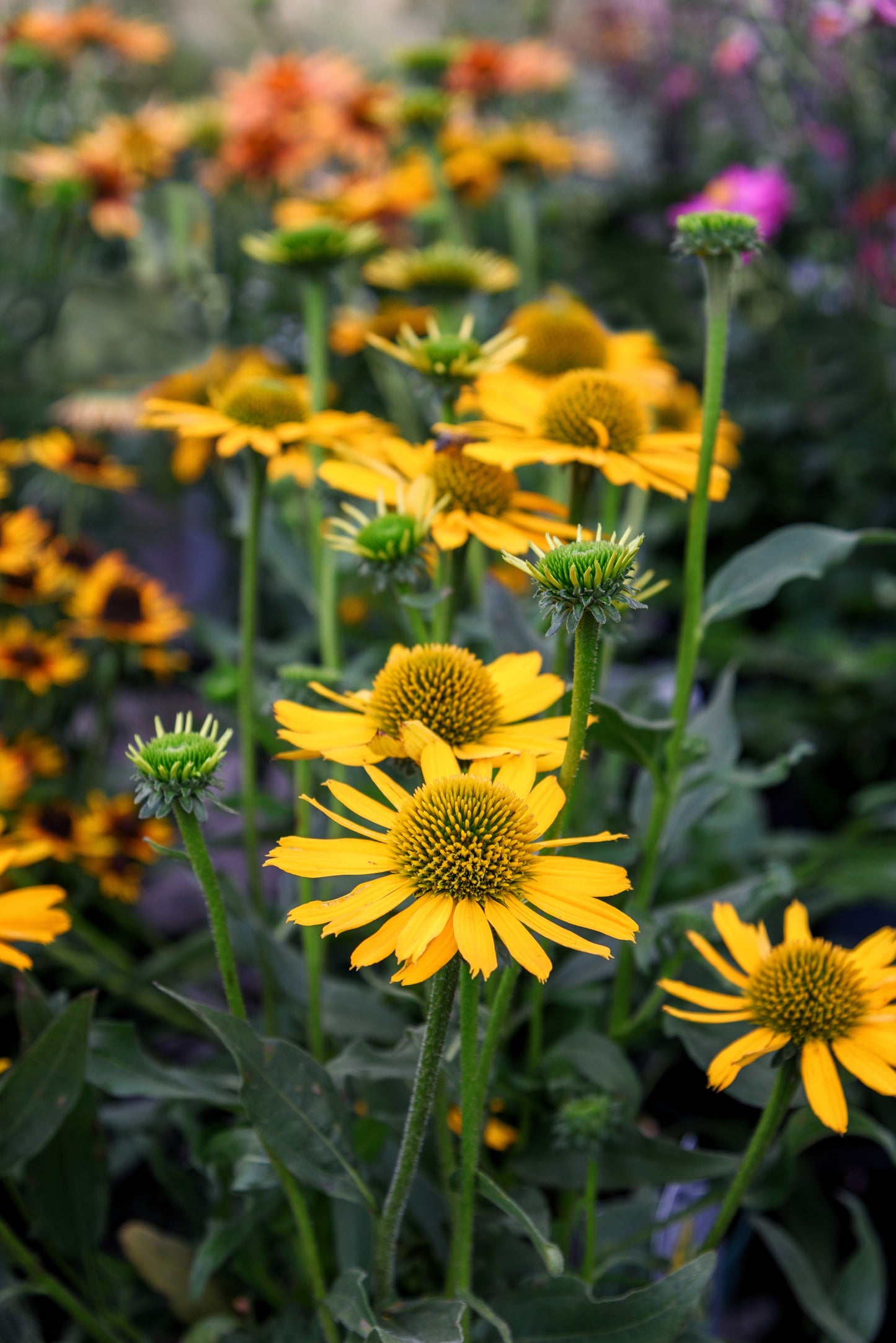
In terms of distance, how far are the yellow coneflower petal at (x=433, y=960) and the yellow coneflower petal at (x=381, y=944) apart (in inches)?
0.4

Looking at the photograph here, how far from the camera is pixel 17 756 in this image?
109 cm

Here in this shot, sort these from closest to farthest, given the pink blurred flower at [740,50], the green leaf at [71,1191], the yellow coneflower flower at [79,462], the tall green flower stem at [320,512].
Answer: the green leaf at [71,1191], the tall green flower stem at [320,512], the yellow coneflower flower at [79,462], the pink blurred flower at [740,50]

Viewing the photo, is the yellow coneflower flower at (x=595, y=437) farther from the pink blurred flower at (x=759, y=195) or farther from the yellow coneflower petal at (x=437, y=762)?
the pink blurred flower at (x=759, y=195)

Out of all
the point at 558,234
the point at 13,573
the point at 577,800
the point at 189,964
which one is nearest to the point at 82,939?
the point at 189,964

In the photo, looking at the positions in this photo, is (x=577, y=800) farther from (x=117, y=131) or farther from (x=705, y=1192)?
(x=117, y=131)

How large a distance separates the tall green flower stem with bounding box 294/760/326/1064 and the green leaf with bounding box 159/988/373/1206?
12 cm

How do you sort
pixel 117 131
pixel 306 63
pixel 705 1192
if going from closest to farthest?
pixel 705 1192
pixel 117 131
pixel 306 63

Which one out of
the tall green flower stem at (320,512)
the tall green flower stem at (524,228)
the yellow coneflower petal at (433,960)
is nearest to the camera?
the yellow coneflower petal at (433,960)

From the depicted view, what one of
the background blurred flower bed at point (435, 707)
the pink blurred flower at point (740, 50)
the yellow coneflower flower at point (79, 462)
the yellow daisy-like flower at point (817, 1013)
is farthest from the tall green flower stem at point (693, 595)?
the pink blurred flower at point (740, 50)

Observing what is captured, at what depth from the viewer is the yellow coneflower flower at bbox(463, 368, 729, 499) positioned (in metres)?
0.66

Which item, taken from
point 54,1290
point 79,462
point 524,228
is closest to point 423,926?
point 54,1290

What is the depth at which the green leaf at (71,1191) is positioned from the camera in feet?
2.43

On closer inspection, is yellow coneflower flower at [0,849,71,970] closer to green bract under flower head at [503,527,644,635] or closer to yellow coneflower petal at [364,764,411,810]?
yellow coneflower petal at [364,764,411,810]

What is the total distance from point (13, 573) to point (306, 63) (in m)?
1.15
